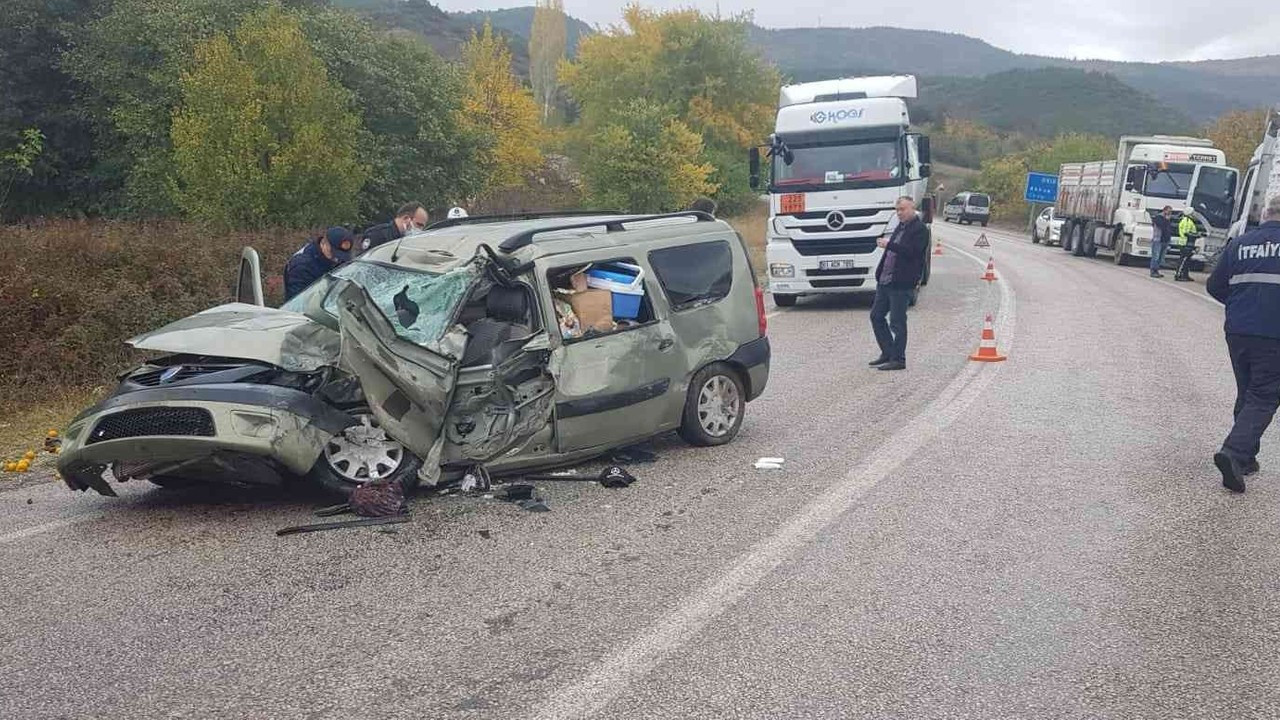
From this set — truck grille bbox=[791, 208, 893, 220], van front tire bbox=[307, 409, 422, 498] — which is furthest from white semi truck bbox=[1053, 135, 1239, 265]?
van front tire bbox=[307, 409, 422, 498]

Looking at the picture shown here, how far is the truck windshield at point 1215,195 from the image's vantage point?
25828 millimetres

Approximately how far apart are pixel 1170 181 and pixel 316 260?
24665 millimetres

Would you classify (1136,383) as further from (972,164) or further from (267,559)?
(972,164)

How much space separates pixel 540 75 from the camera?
3342 inches

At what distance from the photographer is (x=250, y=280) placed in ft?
25.8

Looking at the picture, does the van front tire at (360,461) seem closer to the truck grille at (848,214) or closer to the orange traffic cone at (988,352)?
the orange traffic cone at (988,352)

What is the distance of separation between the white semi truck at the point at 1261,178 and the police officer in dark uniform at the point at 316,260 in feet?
57.0

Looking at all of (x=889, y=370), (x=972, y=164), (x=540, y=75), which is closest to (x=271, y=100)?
(x=889, y=370)

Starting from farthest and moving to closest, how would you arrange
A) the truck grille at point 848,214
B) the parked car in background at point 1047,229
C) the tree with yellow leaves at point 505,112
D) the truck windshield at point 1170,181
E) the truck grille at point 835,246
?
the tree with yellow leaves at point 505,112
the parked car in background at point 1047,229
the truck windshield at point 1170,181
the truck grille at point 835,246
the truck grille at point 848,214

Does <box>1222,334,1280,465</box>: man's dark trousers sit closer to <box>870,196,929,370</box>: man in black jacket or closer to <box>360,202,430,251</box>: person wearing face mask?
<box>870,196,929,370</box>: man in black jacket

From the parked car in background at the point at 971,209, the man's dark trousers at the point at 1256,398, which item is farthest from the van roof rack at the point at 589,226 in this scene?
the parked car in background at the point at 971,209

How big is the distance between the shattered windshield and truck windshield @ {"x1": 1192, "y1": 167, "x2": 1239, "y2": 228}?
25192mm

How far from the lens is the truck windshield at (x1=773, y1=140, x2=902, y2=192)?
15344 millimetres

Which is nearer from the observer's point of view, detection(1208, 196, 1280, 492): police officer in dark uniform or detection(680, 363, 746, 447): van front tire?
detection(1208, 196, 1280, 492): police officer in dark uniform
